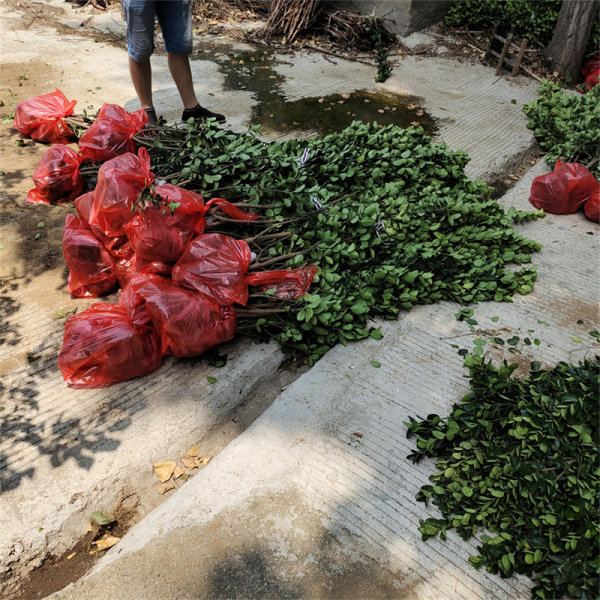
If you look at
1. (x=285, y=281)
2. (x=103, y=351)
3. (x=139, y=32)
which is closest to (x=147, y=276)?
(x=103, y=351)

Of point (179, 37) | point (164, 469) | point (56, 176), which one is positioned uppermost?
point (179, 37)

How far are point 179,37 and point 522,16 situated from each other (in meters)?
6.00

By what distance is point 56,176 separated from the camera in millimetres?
4039

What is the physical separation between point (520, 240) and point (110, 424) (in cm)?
316

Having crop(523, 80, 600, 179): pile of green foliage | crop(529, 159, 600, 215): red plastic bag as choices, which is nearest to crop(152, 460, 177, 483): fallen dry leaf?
crop(529, 159, 600, 215): red plastic bag

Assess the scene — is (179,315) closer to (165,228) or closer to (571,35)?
(165,228)

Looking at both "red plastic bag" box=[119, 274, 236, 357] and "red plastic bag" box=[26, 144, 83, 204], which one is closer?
"red plastic bag" box=[119, 274, 236, 357]

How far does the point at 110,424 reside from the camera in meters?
2.64

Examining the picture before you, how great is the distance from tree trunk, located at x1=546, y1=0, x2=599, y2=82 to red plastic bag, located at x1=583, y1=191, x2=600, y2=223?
4.06 m

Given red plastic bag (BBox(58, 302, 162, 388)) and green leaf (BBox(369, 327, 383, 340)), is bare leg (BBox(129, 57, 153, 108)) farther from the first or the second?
green leaf (BBox(369, 327, 383, 340))

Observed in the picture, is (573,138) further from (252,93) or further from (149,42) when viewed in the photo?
(149,42)

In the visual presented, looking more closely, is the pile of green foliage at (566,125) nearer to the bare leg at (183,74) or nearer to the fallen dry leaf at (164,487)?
the bare leg at (183,74)

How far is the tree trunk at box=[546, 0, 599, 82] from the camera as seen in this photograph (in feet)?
23.3

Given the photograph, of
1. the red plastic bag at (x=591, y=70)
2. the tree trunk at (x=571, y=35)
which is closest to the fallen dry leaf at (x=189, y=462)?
the red plastic bag at (x=591, y=70)
